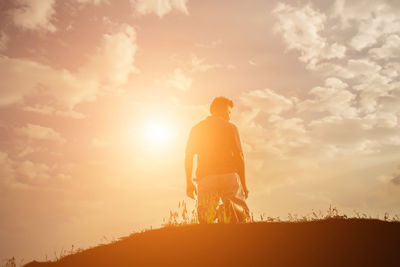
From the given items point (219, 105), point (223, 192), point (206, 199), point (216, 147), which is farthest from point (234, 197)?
point (219, 105)

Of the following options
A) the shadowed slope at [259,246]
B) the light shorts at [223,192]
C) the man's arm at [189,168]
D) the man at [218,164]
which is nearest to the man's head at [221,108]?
the man at [218,164]

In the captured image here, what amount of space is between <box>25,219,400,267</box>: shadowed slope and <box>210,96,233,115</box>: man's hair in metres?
3.02

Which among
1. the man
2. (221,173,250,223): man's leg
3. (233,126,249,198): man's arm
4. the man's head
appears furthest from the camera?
the man's head

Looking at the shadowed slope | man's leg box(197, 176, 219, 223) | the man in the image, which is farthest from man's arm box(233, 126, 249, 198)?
the shadowed slope

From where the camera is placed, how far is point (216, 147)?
25.6 ft

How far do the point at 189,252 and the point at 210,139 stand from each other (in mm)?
2966

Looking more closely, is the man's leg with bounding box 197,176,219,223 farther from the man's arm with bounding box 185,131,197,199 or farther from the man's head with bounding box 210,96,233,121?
the man's head with bounding box 210,96,233,121

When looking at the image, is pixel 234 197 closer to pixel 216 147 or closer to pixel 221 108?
pixel 216 147

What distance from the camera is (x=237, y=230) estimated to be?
19.4ft

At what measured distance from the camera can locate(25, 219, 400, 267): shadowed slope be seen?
5.15m

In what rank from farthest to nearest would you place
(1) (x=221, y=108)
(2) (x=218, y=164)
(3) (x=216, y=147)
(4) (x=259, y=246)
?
(1) (x=221, y=108) → (3) (x=216, y=147) → (2) (x=218, y=164) → (4) (x=259, y=246)

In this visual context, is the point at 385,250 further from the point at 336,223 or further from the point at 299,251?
the point at 299,251

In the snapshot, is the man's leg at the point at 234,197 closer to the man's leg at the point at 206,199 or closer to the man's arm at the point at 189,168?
the man's leg at the point at 206,199

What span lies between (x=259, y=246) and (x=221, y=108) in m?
3.63
